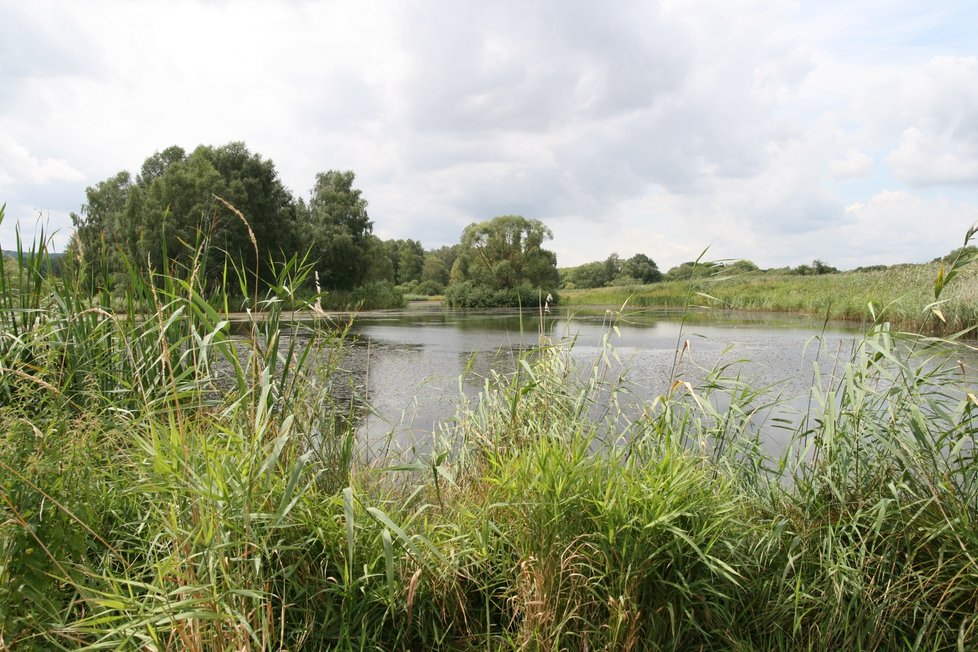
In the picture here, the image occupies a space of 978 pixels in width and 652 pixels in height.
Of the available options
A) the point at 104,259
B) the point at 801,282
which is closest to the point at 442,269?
the point at 801,282

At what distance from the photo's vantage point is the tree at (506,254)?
45625 millimetres

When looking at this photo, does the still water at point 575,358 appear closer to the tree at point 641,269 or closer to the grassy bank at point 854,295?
the grassy bank at point 854,295

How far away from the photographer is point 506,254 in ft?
153

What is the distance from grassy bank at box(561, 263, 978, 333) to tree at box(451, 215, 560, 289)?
10.9 meters

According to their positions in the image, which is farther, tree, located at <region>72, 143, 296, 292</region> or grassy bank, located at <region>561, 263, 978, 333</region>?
tree, located at <region>72, 143, 296, 292</region>

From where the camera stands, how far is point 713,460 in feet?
10.5

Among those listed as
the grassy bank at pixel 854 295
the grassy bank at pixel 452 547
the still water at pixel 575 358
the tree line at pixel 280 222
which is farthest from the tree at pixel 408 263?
the grassy bank at pixel 452 547

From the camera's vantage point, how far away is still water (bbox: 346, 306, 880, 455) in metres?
4.19

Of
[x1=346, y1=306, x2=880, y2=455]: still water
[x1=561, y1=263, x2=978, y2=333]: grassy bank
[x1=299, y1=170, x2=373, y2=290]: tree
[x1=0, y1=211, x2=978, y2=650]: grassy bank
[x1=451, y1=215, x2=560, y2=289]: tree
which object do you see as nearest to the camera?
[x1=0, y1=211, x2=978, y2=650]: grassy bank

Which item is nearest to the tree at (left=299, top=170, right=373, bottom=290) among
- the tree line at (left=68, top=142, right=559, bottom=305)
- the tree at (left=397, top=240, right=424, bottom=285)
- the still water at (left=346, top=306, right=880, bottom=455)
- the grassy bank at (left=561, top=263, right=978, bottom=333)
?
the tree line at (left=68, top=142, right=559, bottom=305)

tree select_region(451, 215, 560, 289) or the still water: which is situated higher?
tree select_region(451, 215, 560, 289)

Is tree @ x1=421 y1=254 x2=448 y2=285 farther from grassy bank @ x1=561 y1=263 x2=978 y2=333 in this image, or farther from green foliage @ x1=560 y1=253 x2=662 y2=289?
grassy bank @ x1=561 y1=263 x2=978 y2=333

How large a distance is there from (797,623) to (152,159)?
4277cm

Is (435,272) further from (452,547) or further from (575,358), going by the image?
(452,547)
